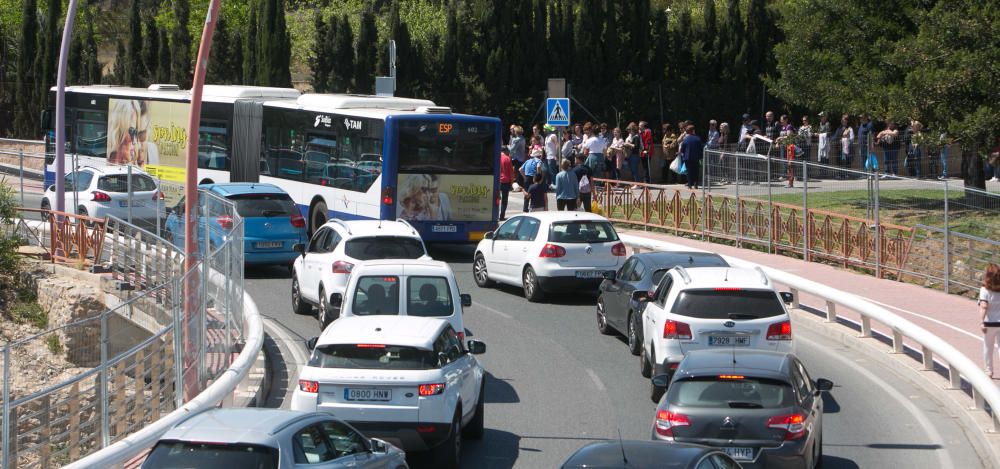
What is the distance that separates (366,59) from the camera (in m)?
46.1

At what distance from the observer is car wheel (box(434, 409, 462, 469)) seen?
41.0 ft

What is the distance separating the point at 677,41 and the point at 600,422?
32915 millimetres

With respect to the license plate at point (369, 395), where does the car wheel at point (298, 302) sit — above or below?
below

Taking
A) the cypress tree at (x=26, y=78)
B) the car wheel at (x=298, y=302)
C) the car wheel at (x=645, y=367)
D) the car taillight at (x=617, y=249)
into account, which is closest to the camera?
the car wheel at (x=645, y=367)

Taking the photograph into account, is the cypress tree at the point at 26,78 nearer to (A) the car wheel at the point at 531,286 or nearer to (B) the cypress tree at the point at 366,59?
(B) the cypress tree at the point at 366,59

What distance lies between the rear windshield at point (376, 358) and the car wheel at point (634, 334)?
21.2ft

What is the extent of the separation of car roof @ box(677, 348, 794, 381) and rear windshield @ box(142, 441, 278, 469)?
4.60 m

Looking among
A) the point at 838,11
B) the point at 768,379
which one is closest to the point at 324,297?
the point at 768,379

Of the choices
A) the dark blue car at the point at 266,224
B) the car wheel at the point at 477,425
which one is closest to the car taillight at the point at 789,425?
the car wheel at the point at 477,425

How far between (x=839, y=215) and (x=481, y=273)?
739 cm

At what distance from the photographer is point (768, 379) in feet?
39.5

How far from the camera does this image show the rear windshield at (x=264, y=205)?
86.3ft

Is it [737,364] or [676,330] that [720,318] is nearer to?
[676,330]

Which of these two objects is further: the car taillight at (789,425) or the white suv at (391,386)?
the white suv at (391,386)
